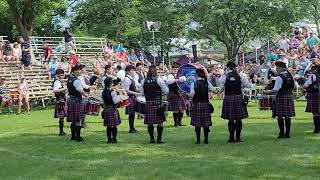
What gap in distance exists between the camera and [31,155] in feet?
35.3

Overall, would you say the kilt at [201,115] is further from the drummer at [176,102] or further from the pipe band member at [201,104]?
the drummer at [176,102]

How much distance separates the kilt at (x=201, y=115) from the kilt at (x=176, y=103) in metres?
3.50

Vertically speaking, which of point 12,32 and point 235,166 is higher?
point 12,32

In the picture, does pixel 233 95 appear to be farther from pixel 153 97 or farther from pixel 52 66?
pixel 52 66

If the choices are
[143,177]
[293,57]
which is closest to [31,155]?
[143,177]

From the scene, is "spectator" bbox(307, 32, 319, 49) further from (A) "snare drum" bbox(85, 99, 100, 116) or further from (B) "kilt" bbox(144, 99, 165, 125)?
(B) "kilt" bbox(144, 99, 165, 125)

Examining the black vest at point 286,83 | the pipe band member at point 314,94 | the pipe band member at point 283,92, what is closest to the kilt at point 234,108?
the pipe band member at point 283,92

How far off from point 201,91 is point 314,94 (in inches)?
106

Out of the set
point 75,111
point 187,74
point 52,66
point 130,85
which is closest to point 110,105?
point 75,111

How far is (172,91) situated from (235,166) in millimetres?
6177

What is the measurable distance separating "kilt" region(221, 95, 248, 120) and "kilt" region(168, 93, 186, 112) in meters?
3.50

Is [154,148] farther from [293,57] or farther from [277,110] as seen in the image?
[293,57]

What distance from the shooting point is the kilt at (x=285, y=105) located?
11391 millimetres

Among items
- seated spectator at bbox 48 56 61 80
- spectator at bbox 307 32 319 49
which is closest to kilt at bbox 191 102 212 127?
spectator at bbox 307 32 319 49
